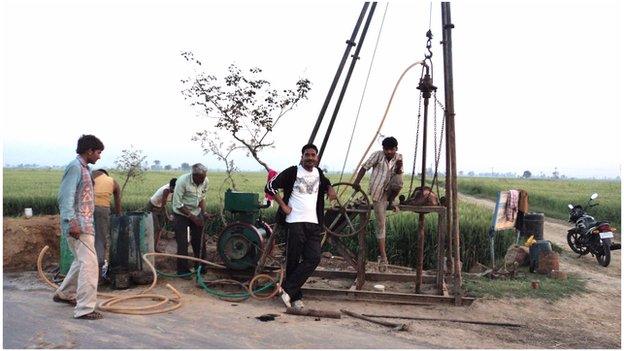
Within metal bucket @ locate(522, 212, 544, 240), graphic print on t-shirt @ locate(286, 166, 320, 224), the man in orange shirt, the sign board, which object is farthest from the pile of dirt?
metal bucket @ locate(522, 212, 544, 240)

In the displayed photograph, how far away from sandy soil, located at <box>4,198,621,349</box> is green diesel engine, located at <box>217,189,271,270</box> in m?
0.61

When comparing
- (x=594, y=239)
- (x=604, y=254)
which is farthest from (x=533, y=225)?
(x=604, y=254)

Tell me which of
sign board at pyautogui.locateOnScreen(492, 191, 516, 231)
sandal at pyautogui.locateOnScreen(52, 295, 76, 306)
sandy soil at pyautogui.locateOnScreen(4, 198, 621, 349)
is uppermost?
sign board at pyautogui.locateOnScreen(492, 191, 516, 231)

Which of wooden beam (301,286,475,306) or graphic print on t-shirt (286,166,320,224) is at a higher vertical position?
graphic print on t-shirt (286,166,320,224)

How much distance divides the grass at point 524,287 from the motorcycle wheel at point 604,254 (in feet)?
7.42

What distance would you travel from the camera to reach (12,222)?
832 centimetres

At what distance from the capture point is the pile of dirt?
305 inches

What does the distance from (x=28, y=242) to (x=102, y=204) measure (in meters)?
2.15

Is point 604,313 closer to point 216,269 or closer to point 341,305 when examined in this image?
point 341,305

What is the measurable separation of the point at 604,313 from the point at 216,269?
4946 mm

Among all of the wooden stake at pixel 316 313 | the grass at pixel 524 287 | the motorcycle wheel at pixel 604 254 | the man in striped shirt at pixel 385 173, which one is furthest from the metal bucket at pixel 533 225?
the wooden stake at pixel 316 313

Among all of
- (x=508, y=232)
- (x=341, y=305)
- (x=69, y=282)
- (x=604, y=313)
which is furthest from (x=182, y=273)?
(x=508, y=232)

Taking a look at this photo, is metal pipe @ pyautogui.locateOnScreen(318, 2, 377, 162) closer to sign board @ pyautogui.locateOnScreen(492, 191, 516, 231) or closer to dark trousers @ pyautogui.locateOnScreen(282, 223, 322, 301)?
dark trousers @ pyautogui.locateOnScreen(282, 223, 322, 301)

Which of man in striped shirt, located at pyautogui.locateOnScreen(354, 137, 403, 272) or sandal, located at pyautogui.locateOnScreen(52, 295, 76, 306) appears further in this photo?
man in striped shirt, located at pyautogui.locateOnScreen(354, 137, 403, 272)
